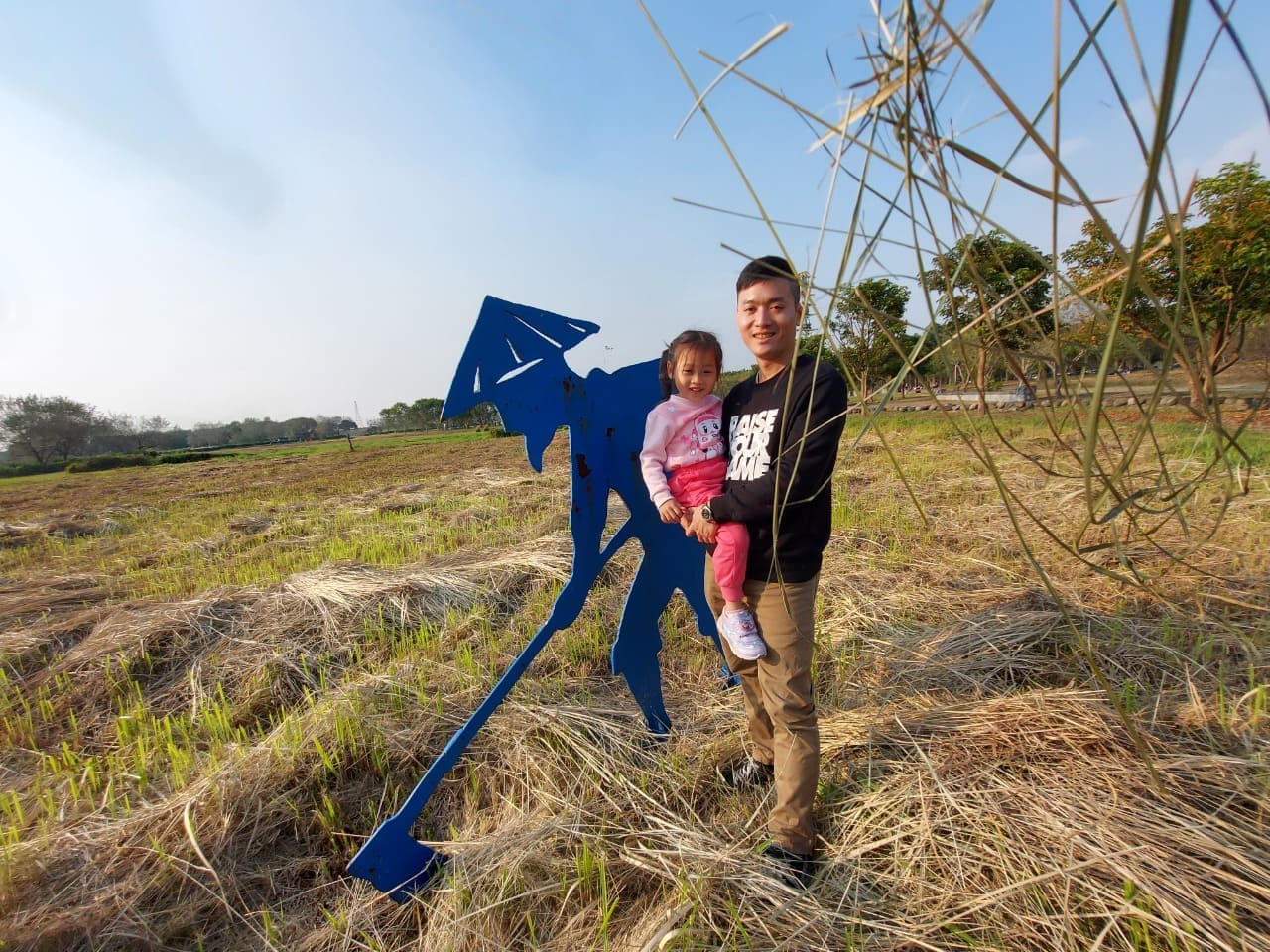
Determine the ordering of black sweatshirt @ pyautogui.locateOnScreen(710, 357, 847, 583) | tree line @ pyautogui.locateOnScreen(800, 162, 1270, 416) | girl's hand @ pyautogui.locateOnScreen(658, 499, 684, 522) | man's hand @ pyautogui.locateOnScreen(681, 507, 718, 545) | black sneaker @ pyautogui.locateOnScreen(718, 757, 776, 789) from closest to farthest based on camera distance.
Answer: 1. tree line @ pyautogui.locateOnScreen(800, 162, 1270, 416)
2. black sweatshirt @ pyautogui.locateOnScreen(710, 357, 847, 583)
3. man's hand @ pyautogui.locateOnScreen(681, 507, 718, 545)
4. girl's hand @ pyautogui.locateOnScreen(658, 499, 684, 522)
5. black sneaker @ pyautogui.locateOnScreen(718, 757, 776, 789)

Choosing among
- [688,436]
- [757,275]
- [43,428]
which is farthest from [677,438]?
[43,428]

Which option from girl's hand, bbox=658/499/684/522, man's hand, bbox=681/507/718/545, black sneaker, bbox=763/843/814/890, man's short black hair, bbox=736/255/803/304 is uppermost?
man's short black hair, bbox=736/255/803/304

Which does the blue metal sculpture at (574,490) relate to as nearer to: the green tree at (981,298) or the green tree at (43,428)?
the green tree at (981,298)

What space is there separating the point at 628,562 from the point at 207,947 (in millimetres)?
3235

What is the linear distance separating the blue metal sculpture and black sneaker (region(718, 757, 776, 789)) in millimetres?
399

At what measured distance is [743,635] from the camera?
5.80 feet

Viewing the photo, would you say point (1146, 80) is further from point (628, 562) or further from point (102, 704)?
point (102, 704)

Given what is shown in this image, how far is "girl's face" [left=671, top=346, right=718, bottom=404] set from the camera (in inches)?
78.4

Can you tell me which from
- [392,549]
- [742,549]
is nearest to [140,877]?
[742,549]

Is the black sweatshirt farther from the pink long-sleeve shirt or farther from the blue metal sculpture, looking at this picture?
the blue metal sculpture

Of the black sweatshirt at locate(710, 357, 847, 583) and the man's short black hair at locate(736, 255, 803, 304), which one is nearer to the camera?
the black sweatshirt at locate(710, 357, 847, 583)

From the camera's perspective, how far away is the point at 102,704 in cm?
298

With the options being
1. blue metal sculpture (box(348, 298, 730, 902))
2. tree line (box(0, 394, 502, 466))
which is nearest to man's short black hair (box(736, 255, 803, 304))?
blue metal sculpture (box(348, 298, 730, 902))

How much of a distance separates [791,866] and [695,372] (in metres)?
1.62
